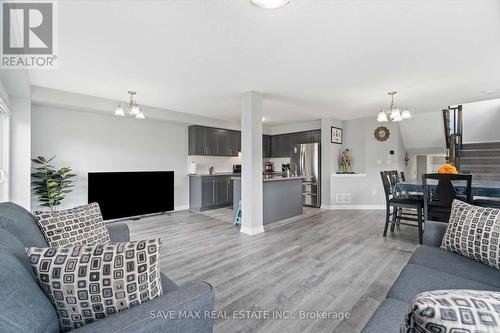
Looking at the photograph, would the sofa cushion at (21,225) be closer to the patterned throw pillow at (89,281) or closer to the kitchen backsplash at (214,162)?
the patterned throw pillow at (89,281)

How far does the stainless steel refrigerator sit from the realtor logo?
5.38 m

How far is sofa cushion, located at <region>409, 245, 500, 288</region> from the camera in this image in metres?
1.42

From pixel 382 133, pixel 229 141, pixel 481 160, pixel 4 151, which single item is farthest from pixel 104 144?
pixel 481 160

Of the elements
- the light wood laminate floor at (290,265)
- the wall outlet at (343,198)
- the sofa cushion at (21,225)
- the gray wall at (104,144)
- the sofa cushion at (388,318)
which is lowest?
the light wood laminate floor at (290,265)

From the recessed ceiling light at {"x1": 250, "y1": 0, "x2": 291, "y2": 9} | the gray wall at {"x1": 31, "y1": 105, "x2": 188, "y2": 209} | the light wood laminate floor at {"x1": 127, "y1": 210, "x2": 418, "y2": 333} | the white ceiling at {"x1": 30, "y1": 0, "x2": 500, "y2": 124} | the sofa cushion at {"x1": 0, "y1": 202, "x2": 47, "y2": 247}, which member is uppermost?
the white ceiling at {"x1": 30, "y1": 0, "x2": 500, "y2": 124}

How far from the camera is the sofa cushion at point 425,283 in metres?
1.30

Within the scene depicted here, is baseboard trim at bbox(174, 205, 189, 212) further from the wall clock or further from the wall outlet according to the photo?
the wall clock

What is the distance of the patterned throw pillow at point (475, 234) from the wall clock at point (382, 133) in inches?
184

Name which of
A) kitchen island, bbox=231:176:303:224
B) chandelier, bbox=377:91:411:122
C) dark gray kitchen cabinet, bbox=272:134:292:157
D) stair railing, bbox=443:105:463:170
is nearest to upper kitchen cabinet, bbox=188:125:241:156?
dark gray kitchen cabinet, bbox=272:134:292:157

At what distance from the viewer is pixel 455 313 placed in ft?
1.47

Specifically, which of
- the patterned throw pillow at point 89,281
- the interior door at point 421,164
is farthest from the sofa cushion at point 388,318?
the interior door at point 421,164

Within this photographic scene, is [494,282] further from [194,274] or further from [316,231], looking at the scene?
[316,231]

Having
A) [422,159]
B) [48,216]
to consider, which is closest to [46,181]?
[48,216]

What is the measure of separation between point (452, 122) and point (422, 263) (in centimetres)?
628
